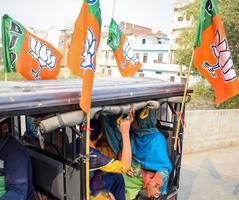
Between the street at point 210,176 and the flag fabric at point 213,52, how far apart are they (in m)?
3.05

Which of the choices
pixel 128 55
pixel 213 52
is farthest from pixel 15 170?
pixel 128 55

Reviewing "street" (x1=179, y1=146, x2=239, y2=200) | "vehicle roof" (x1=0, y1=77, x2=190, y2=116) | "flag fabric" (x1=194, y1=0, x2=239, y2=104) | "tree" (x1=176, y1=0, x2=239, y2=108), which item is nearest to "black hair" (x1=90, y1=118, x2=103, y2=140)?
"vehicle roof" (x1=0, y1=77, x2=190, y2=116)

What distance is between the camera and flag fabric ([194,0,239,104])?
3.52 metres

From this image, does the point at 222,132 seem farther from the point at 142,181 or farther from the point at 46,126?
the point at 46,126

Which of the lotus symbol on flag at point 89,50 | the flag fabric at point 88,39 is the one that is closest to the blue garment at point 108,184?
the flag fabric at point 88,39

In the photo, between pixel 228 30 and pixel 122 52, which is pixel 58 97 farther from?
pixel 228 30

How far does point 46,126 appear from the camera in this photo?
7.00 feet

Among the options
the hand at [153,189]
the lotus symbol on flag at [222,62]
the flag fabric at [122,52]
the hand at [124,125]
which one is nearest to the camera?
the hand at [124,125]

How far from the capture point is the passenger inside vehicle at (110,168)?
2.67 m

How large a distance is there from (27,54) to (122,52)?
79.4 inches

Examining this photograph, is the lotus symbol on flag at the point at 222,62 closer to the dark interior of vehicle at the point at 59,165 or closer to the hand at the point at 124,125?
the hand at the point at 124,125

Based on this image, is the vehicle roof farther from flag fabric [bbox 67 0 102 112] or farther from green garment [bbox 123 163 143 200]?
green garment [bbox 123 163 143 200]

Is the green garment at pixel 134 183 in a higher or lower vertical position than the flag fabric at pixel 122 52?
lower

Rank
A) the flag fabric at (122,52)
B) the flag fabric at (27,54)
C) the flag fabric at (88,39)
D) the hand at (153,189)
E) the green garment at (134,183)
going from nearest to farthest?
1. the flag fabric at (88,39)
2. the hand at (153,189)
3. the green garment at (134,183)
4. the flag fabric at (27,54)
5. the flag fabric at (122,52)
